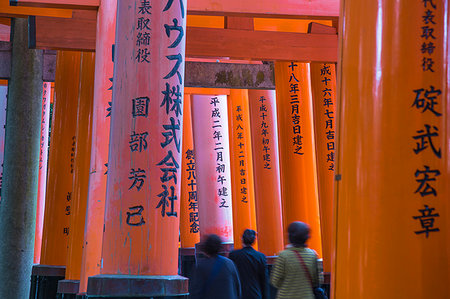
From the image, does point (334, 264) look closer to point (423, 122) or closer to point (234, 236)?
point (423, 122)

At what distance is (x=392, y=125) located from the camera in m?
2.66

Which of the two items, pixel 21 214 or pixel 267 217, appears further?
pixel 267 217

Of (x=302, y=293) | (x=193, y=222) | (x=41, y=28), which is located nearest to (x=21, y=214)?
(x=41, y=28)

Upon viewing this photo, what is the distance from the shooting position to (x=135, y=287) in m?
4.66

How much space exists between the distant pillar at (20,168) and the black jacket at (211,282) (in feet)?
20.8

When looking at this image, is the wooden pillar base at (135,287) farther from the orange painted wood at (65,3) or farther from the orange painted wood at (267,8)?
the orange painted wood at (267,8)

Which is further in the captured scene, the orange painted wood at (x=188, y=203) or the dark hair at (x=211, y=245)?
the orange painted wood at (x=188, y=203)

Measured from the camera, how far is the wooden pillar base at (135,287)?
15.3 feet

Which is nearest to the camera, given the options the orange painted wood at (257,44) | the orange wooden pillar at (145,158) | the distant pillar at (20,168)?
the orange wooden pillar at (145,158)

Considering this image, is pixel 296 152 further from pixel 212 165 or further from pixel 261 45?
pixel 212 165

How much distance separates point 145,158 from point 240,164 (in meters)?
9.57

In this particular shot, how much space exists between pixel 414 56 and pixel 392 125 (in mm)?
301

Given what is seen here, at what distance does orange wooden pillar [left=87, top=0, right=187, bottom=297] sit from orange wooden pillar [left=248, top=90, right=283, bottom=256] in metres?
7.77

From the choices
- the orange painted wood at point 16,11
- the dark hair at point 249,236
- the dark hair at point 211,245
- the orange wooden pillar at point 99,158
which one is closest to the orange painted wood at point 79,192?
the orange wooden pillar at point 99,158
